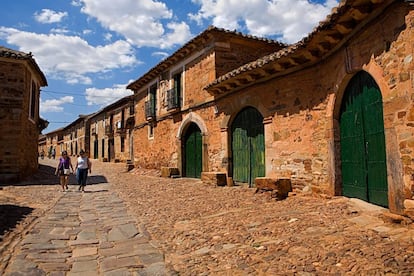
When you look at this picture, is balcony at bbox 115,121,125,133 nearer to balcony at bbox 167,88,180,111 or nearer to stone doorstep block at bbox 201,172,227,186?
balcony at bbox 167,88,180,111

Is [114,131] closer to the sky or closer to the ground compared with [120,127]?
closer to the ground

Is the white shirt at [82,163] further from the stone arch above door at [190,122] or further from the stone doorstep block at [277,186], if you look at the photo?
the stone doorstep block at [277,186]

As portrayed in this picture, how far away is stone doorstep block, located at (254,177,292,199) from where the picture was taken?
700 cm

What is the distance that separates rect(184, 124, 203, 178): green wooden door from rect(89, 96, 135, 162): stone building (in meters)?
10.9

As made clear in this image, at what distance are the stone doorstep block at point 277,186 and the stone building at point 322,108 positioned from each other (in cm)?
20

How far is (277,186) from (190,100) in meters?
6.75

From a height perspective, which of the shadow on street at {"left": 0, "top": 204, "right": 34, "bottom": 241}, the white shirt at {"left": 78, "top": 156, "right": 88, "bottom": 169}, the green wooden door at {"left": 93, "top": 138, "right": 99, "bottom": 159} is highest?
the green wooden door at {"left": 93, "top": 138, "right": 99, "bottom": 159}

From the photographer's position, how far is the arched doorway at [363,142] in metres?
4.87

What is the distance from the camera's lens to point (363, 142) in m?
5.35

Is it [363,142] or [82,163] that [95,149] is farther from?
[363,142]

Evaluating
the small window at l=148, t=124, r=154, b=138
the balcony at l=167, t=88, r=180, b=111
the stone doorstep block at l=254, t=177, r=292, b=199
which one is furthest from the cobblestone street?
the small window at l=148, t=124, r=154, b=138

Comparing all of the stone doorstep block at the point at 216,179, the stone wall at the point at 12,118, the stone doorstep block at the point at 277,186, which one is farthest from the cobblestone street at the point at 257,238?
the stone wall at the point at 12,118

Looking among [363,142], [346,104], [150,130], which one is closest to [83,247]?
[363,142]

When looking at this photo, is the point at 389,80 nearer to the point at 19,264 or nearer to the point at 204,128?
the point at 19,264
